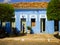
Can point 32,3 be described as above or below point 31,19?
above

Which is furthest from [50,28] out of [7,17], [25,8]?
[7,17]

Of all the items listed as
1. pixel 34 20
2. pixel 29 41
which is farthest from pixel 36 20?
pixel 29 41

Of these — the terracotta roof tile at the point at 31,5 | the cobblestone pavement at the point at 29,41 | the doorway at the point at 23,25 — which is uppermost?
the terracotta roof tile at the point at 31,5

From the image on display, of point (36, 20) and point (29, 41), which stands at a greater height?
point (36, 20)

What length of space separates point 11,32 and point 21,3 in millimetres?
5751

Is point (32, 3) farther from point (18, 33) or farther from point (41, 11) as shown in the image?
point (18, 33)

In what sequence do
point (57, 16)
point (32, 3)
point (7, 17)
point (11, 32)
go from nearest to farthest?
point (57, 16)
point (7, 17)
point (11, 32)
point (32, 3)

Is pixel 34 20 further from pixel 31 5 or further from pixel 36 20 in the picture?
pixel 31 5

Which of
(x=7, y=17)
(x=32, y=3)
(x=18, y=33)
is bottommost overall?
(x=18, y=33)

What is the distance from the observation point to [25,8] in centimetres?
3406

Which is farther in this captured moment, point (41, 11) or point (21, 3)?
point (21, 3)

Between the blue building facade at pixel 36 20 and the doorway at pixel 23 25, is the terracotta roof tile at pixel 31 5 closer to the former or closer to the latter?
the blue building facade at pixel 36 20

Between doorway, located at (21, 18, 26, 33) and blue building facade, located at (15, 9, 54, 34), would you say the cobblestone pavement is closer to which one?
blue building facade, located at (15, 9, 54, 34)

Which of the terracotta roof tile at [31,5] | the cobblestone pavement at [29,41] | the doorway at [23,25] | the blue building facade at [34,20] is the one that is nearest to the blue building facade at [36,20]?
the blue building facade at [34,20]
